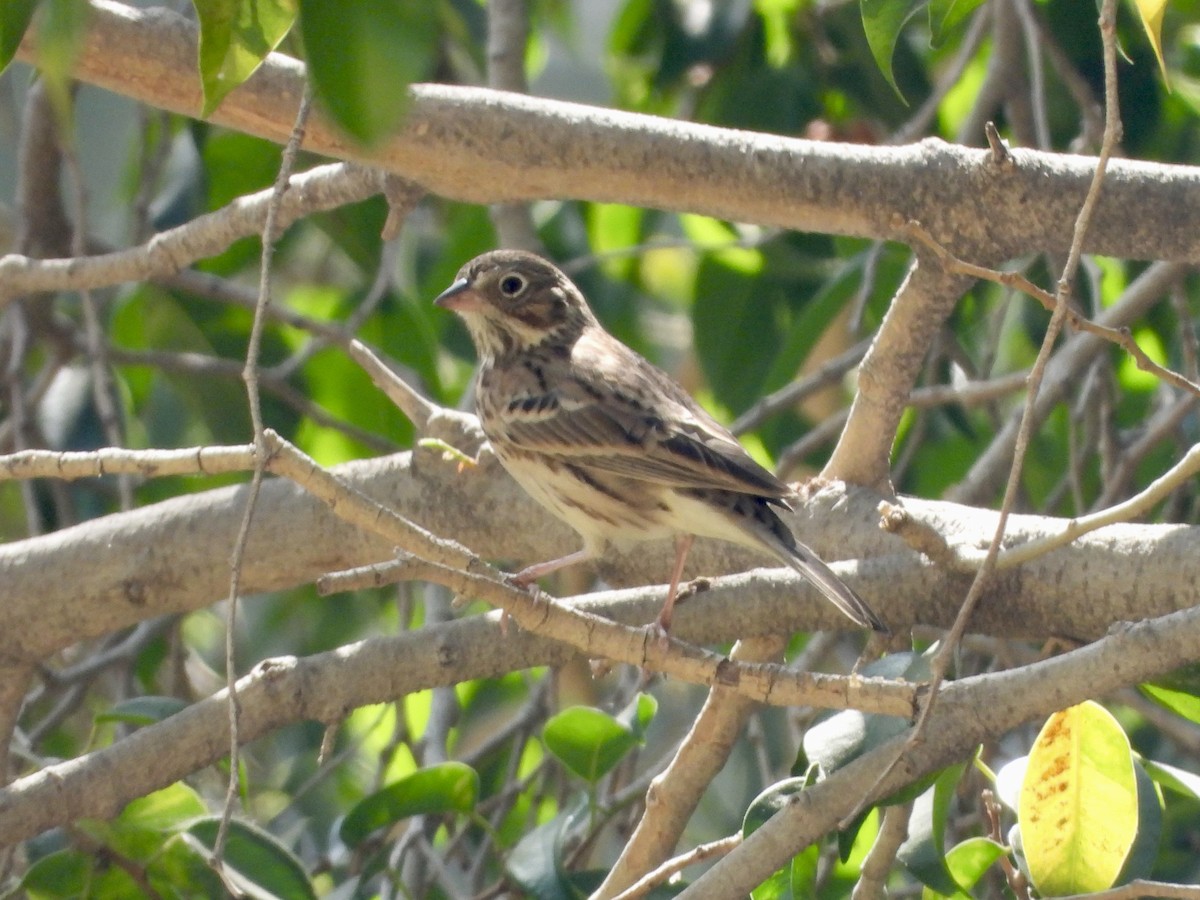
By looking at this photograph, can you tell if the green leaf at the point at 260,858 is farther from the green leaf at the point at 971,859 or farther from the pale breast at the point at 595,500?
the green leaf at the point at 971,859

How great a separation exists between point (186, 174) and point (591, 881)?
9.80ft

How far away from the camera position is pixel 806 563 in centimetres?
307

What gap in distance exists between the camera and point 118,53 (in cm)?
304

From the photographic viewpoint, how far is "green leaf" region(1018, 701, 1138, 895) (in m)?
2.51

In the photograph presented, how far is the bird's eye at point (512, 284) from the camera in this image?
4332 mm

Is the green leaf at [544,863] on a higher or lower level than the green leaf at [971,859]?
lower

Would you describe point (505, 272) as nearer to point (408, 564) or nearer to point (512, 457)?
point (512, 457)

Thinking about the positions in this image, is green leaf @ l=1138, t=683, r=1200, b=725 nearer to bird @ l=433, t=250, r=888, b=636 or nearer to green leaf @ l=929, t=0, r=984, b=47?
bird @ l=433, t=250, r=888, b=636

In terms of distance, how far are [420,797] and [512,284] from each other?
168 cm

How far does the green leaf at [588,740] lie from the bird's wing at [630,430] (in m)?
0.61

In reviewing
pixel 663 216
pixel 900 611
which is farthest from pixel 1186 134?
pixel 900 611

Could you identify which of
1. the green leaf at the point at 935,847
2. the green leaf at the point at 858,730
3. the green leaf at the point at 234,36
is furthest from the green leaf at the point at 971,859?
the green leaf at the point at 234,36

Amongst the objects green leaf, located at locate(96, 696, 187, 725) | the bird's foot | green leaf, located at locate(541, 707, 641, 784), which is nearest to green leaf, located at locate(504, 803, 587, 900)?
green leaf, located at locate(541, 707, 641, 784)

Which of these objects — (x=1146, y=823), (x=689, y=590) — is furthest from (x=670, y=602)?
(x=1146, y=823)
